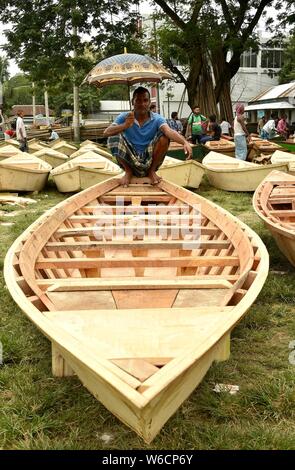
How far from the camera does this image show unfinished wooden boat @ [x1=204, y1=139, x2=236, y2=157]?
13844mm

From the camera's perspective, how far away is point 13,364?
138 inches

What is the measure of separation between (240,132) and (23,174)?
535 cm

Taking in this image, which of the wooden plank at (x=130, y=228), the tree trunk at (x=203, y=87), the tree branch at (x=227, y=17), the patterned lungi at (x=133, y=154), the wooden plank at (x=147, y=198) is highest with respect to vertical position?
the tree branch at (x=227, y=17)

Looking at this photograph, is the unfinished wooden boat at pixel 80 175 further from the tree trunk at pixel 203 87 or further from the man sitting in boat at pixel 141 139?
the tree trunk at pixel 203 87

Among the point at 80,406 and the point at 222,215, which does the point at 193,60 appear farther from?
the point at 80,406

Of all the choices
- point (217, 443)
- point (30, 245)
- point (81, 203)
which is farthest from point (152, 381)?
point (81, 203)

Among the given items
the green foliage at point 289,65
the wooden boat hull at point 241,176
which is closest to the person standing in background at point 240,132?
the wooden boat hull at point 241,176

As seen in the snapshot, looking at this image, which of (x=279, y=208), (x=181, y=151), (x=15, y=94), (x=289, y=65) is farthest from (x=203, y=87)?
(x=15, y=94)

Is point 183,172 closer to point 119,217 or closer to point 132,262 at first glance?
point 119,217

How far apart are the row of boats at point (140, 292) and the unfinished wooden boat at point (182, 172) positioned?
4.54m

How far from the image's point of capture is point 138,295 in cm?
318

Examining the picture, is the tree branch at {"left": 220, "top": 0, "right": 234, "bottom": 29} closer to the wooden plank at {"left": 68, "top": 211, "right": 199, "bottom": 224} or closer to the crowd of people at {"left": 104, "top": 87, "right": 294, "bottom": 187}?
the crowd of people at {"left": 104, "top": 87, "right": 294, "bottom": 187}

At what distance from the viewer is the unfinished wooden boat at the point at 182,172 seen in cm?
1040

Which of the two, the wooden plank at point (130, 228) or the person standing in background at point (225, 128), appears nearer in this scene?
the wooden plank at point (130, 228)
